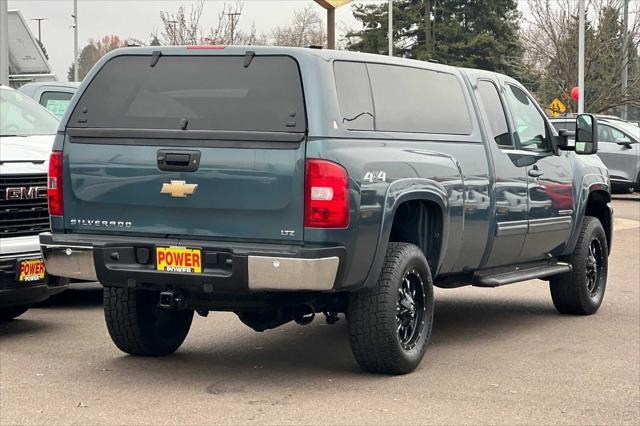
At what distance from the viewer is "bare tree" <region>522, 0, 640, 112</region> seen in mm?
44125

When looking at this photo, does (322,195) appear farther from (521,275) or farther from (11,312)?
(11,312)

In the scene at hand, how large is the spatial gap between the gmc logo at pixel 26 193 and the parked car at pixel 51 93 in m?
5.08

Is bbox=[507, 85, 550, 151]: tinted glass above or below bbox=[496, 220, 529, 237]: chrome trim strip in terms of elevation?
above

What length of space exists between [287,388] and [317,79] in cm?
183

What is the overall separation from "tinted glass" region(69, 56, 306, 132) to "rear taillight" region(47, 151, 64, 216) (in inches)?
9.3

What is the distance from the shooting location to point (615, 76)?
4459 centimetres

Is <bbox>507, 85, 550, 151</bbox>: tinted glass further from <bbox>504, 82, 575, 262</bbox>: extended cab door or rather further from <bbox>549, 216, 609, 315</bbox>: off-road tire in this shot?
<bbox>549, 216, 609, 315</bbox>: off-road tire

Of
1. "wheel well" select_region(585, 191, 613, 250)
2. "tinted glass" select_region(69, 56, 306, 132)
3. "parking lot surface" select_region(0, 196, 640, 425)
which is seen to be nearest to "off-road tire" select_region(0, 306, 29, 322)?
"parking lot surface" select_region(0, 196, 640, 425)

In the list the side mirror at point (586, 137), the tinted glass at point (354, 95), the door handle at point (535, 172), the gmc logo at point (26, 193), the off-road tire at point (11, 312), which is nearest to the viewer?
the tinted glass at point (354, 95)

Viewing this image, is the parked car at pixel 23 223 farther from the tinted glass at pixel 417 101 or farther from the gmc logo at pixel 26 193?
the tinted glass at pixel 417 101

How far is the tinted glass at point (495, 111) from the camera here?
909cm

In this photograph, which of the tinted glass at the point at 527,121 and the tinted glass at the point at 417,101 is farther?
the tinted glass at the point at 527,121

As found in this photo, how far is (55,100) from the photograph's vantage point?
560 inches

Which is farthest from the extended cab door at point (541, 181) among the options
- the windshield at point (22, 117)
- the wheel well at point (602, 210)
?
the windshield at point (22, 117)
